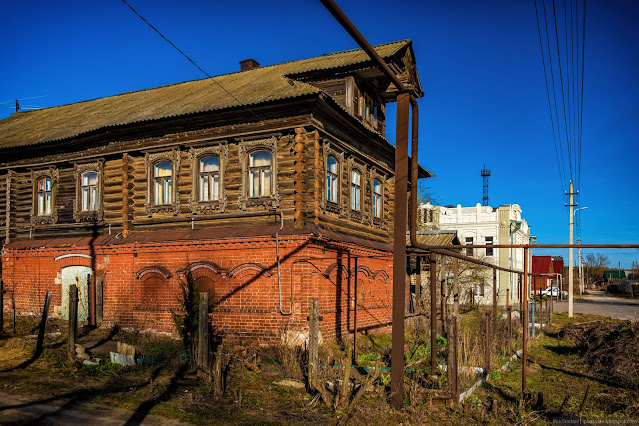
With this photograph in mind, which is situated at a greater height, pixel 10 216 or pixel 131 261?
pixel 10 216

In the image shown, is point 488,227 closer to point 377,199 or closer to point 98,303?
point 377,199

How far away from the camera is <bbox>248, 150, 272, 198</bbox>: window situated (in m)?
15.2

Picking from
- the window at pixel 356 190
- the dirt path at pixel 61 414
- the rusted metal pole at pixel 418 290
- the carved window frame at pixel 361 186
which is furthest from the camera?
the rusted metal pole at pixel 418 290

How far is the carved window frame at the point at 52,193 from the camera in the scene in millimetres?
18719

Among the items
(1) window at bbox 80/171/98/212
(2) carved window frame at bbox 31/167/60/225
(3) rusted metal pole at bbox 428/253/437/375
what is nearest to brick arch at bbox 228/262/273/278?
(3) rusted metal pole at bbox 428/253/437/375

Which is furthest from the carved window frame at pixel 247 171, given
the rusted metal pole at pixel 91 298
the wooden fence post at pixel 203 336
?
the rusted metal pole at pixel 91 298

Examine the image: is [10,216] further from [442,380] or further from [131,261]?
[442,380]

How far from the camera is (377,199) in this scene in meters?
19.8

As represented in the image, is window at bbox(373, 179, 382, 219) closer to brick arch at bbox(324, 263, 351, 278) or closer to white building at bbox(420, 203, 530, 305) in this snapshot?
brick arch at bbox(324, 263, 351, 278)

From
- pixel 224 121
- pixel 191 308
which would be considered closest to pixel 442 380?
pixel 191 308

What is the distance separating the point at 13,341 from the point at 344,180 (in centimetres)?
1024

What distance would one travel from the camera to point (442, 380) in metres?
10.1

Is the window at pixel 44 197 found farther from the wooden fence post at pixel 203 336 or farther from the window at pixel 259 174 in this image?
the wooden fence post at pixel 203 336

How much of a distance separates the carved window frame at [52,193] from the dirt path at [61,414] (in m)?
10.8
